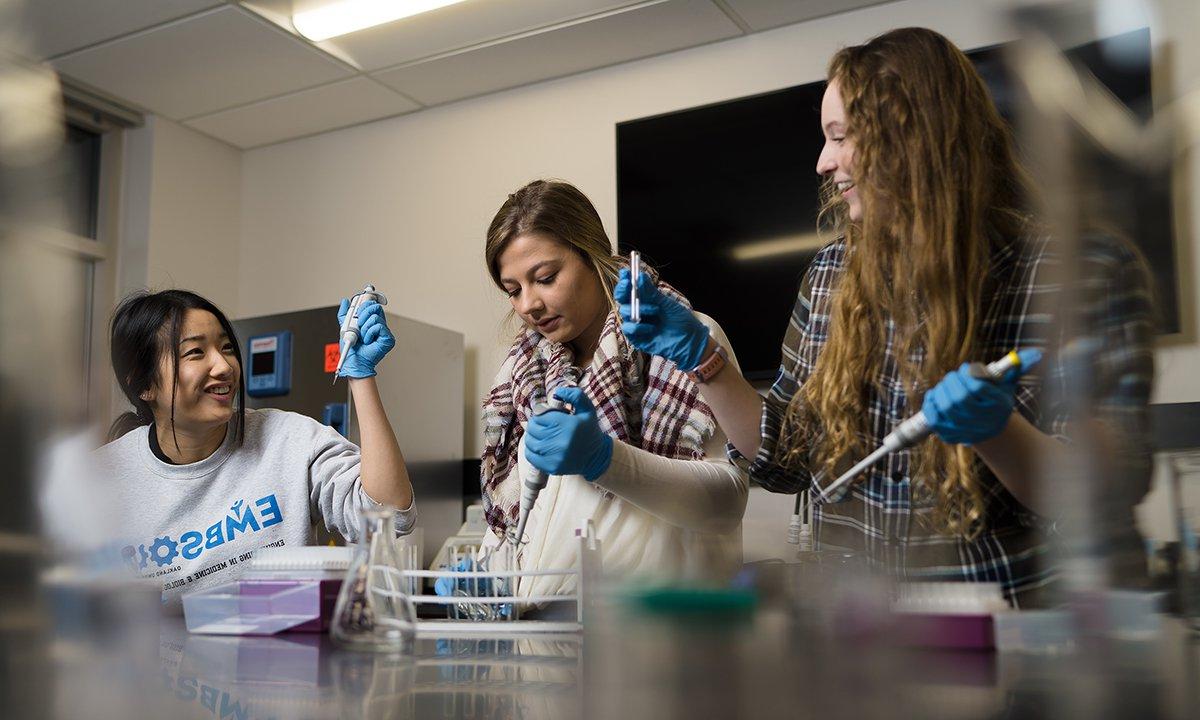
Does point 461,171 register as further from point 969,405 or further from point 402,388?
point 969,405

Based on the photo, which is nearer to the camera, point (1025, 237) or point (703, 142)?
point (1025, 237)

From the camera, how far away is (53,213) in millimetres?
343

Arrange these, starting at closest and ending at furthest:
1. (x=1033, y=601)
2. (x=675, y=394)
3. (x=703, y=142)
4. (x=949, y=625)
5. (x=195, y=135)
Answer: (x=949, y=625) < (x=1033, y=601) < (x=675, y=394) < (x=703, y=142) < (x=195, y=135)

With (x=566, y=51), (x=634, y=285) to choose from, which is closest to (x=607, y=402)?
(x=634, y=285)

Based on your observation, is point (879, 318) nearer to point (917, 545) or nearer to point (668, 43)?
point (917, 545)

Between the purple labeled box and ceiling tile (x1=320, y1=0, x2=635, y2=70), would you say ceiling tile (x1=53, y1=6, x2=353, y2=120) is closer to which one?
ceiling tile (x1=320, y1=0, x2=635, y2=70)

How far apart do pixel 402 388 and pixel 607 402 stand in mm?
1699

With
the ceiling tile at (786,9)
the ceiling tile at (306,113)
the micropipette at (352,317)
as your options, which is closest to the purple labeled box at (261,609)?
the micropipette at (352,317)

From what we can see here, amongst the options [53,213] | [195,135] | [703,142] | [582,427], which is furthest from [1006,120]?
[195,135]

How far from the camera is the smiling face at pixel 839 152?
1147 millimetres

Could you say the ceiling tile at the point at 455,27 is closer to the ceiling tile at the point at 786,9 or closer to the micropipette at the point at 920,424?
the ceiling tile at the point at 786,9

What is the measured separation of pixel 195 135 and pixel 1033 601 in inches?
143

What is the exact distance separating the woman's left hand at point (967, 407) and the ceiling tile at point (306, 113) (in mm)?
2876

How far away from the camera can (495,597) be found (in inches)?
38.3
